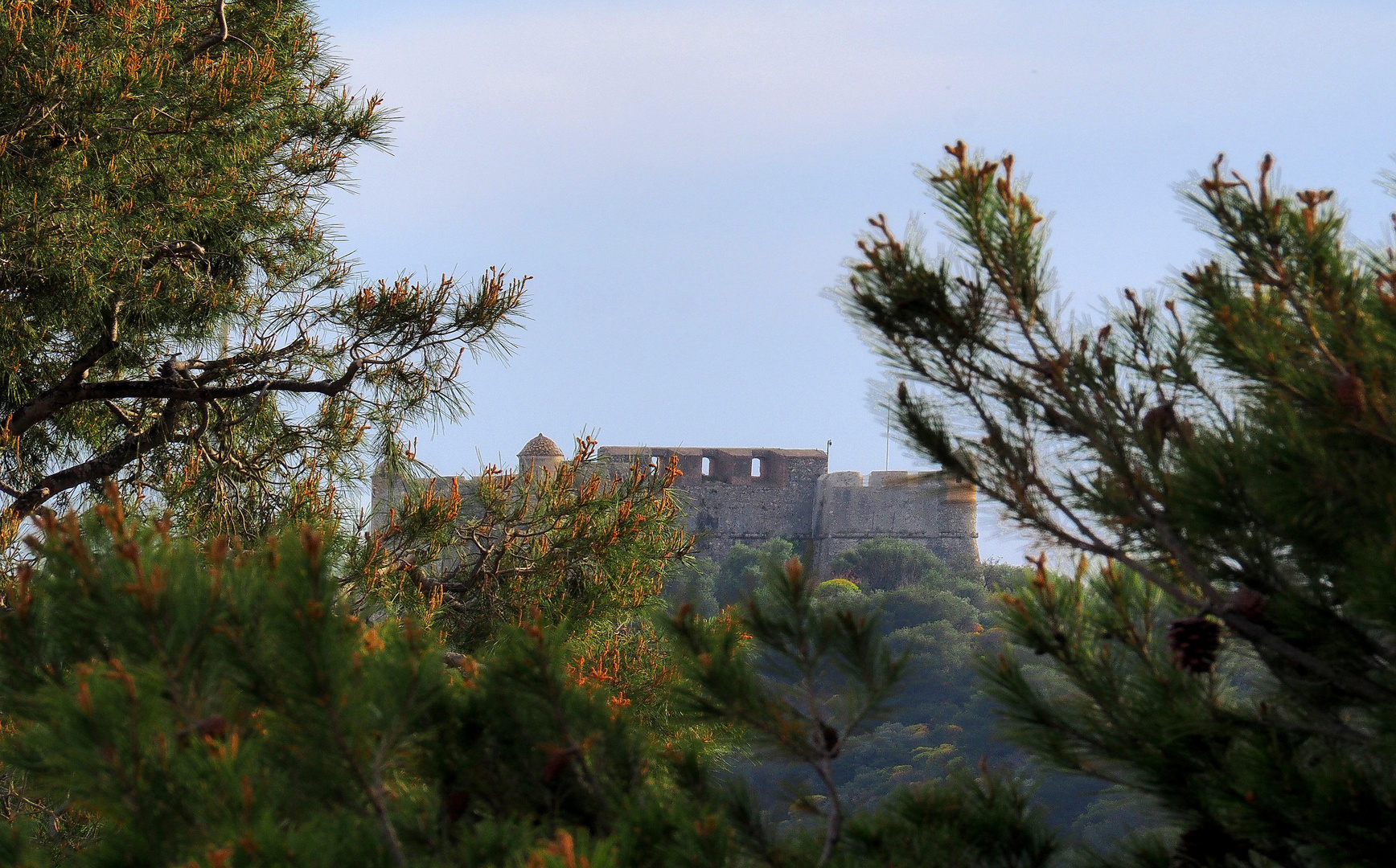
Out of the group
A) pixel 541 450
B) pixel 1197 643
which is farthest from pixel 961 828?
pixel 541 450

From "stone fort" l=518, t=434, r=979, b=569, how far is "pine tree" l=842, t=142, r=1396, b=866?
24.4 metres

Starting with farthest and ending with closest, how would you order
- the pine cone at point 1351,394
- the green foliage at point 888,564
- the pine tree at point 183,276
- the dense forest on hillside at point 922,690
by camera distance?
1. the green foliage at point 888,564
2. the pine tree at point 183,276
3. the dense forest on hillside at point 922,690
4. the pine cone at point 1351,394

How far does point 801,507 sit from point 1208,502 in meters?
26.1

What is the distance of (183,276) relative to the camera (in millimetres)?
4133

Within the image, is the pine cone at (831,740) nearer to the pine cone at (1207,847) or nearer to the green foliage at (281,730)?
the green foliage at (281,730)

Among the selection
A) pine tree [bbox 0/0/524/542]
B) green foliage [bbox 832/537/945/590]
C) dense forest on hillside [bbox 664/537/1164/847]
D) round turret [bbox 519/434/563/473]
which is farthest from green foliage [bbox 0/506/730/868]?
green foliage [bbox 832/537/945/590]

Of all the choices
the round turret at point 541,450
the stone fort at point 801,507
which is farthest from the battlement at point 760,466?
the round turret at point 541,450

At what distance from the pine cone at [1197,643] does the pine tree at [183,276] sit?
3.03 m

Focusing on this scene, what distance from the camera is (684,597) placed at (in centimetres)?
152

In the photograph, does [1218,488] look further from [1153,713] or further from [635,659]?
[635,659]

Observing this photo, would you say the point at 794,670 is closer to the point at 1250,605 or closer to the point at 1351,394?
the point at 1250,605

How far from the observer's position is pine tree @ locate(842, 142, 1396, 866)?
54.8 inches

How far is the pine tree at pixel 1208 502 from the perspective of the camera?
1393 mm

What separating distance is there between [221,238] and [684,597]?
3.52 m
